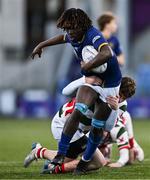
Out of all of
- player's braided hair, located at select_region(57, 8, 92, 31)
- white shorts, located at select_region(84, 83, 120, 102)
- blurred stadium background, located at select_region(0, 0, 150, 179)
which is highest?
player's braided hair, located at select_region(57, 8, 92, 31)

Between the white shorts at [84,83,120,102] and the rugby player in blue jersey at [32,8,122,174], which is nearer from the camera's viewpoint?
the rugby player in blue jersey at [32,8,122,174]

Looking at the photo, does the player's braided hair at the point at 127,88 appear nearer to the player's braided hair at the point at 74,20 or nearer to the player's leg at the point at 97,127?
the player's leg at the point at 97,127

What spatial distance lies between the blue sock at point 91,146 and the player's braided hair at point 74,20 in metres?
1.20

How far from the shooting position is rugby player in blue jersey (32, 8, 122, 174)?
10.4m

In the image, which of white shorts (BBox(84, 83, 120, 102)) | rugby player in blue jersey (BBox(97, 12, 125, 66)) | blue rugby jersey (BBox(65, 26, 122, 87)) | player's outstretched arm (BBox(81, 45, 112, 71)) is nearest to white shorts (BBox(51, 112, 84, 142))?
white shorts (BBox(84, 83, 120, 102))

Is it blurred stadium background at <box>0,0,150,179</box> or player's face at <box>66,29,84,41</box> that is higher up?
player's face at <box>66,29,84,41</box>

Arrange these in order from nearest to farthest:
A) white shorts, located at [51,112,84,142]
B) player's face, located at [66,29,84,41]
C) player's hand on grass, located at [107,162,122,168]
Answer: player's face, located at [66,29,84,41] < white shorts, located at [51,112,84,142] < player's hand on grass, located at [107,162,122,168]

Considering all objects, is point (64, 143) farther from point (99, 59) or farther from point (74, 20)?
point (74, 20)

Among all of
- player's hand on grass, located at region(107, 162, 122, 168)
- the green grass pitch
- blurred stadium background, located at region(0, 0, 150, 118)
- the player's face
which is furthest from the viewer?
blurred stadium background, located at region(0, 0, 150, 118)

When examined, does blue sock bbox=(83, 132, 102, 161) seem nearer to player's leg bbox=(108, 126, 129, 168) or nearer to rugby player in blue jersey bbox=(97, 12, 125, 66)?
player's leg bbox=(108, 126, 129, 168)

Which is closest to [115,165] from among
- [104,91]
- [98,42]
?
[104,91]

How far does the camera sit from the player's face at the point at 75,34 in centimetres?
1039

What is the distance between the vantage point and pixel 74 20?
1036 cm

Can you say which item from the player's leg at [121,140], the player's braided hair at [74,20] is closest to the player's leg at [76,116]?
the player's braided hair at [74,20]
